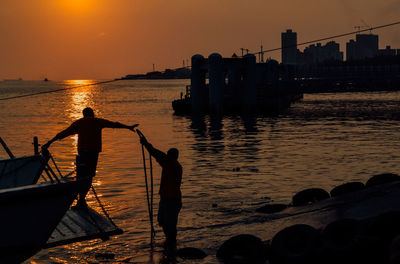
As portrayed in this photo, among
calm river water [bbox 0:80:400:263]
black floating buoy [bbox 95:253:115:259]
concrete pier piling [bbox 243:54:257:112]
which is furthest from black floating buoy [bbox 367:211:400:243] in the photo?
concrete pier piling [bbox 243:54:257:112]

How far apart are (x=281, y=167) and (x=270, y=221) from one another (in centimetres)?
1068

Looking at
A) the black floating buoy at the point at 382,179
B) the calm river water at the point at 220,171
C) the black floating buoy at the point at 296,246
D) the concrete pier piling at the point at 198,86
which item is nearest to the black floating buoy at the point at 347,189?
the black floating buoy at the point at 382,179

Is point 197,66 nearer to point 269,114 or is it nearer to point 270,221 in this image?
point 269,114

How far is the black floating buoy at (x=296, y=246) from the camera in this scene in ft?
34.9

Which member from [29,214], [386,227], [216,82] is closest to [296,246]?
[386,227]

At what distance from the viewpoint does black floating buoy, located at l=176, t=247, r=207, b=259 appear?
11.9 meters

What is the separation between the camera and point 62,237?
37.5 ft

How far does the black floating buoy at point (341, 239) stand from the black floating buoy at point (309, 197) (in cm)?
458

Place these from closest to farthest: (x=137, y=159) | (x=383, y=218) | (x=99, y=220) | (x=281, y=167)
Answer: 1. (x=383, y=218)
2. (x=99, y=220)
3. (x=281, y=167)
4. (x=137, y=159)

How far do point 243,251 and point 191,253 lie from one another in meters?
1.04

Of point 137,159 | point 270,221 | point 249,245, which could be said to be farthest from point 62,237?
point 137,159

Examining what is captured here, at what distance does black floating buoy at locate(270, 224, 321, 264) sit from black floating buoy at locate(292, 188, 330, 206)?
170 inches

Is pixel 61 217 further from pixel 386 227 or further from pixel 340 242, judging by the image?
pixel 386 227

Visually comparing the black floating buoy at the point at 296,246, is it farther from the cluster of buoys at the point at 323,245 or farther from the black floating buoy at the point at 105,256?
the black floating buoy at the point at 105,256
